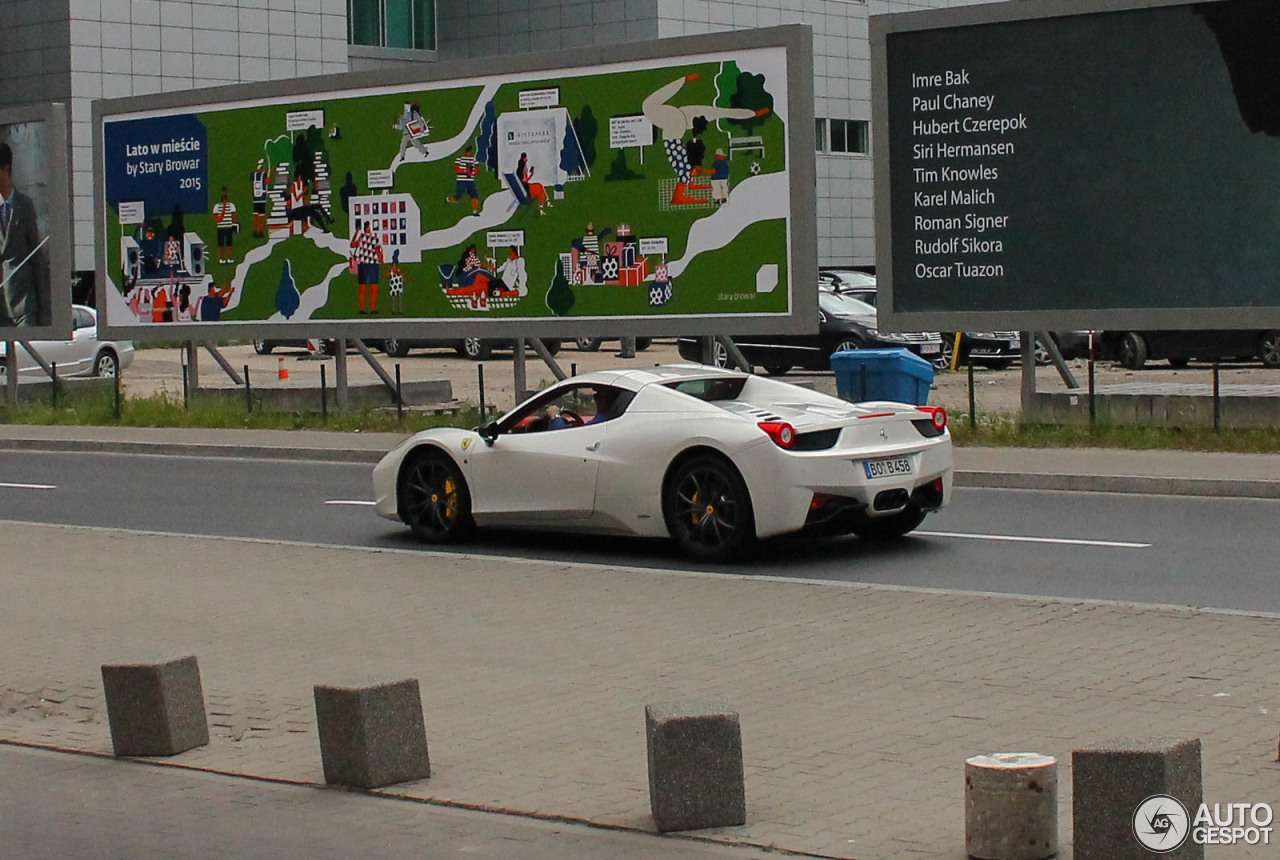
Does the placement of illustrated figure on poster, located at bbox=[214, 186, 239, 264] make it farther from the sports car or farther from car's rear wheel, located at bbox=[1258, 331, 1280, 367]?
car's rear wheel, located at bbox=[1258, 331, 1280, 367]

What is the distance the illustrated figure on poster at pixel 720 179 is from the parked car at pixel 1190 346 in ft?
30.4

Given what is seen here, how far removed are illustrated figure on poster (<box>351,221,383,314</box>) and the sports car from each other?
1206cm

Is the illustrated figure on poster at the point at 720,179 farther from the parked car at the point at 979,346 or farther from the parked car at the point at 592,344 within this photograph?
the parked car at the point at 592,344

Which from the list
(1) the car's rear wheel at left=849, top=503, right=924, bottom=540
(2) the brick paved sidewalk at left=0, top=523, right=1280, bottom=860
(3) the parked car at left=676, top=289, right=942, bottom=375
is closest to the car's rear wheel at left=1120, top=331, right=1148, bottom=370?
(3) the parked car at left=676, top=289, right=942, bottom=375

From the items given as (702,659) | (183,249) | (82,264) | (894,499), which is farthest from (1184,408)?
(82,264)

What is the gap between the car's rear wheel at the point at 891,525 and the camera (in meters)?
13.9

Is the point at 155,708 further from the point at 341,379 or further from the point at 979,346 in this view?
the point at 979,346

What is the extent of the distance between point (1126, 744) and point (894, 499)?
7364mm

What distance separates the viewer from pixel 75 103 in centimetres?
6350

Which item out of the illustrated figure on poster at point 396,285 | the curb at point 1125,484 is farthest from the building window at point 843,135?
the curb at point 1125,484

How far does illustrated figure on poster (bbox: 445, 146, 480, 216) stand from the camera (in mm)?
25656

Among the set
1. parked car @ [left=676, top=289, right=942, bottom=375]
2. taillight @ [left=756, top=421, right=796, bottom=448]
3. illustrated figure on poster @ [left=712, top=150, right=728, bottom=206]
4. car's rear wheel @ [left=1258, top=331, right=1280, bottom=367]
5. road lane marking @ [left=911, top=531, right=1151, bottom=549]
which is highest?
illustrated figure on poster @ [left=712, top=150, right=728, bottom=206]

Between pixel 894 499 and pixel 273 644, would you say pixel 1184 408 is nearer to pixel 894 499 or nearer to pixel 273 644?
pixel 894 499

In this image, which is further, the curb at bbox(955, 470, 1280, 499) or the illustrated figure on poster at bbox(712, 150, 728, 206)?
the illustrated figure on poster at bbox(712, 150, 728, 206)
